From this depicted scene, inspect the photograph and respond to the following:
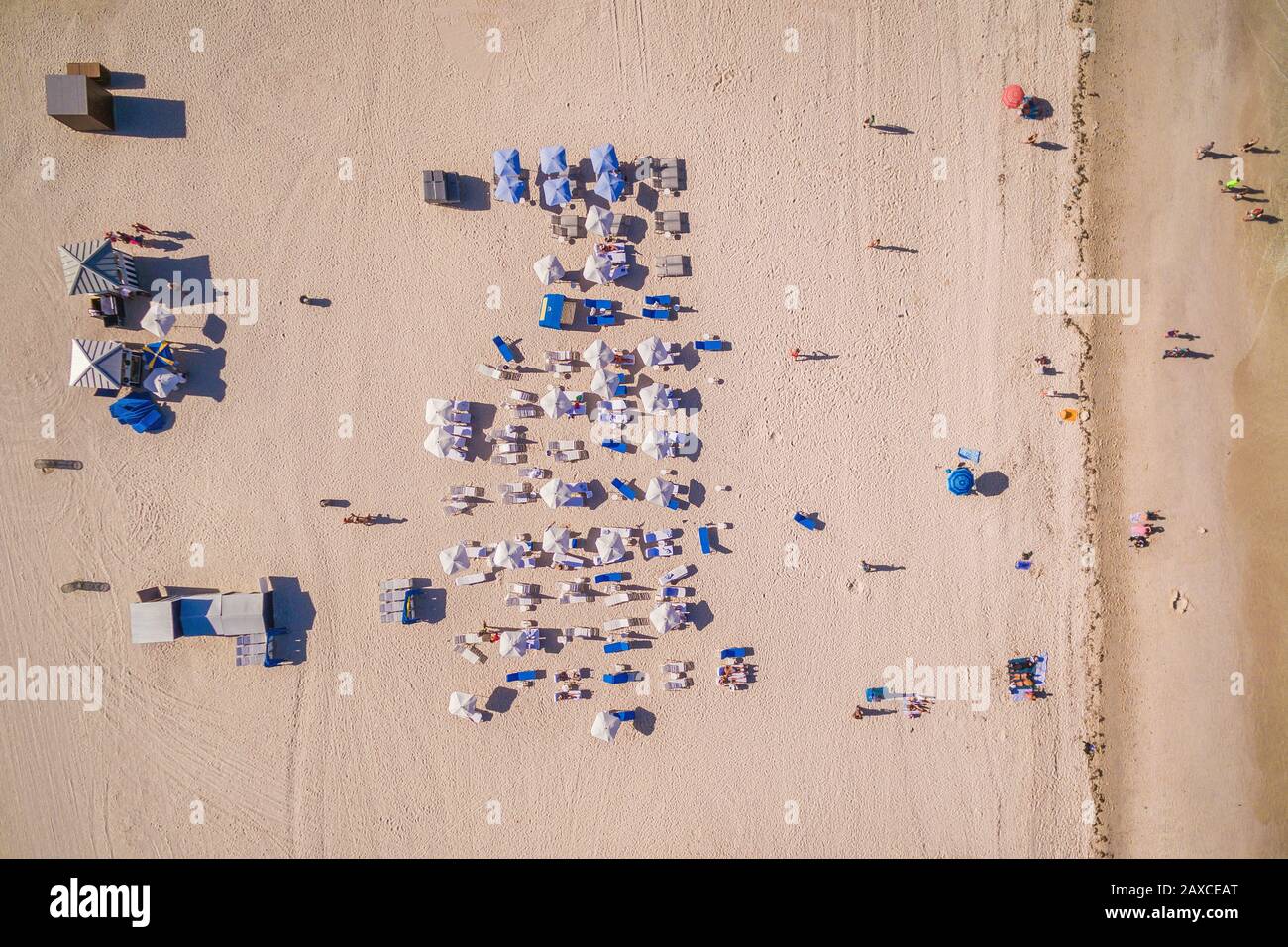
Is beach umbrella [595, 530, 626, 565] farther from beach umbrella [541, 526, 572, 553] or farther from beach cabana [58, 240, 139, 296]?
beach cabana [58, 240, 139, 296]

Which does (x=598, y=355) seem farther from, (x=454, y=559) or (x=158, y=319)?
(x=158, y=319)

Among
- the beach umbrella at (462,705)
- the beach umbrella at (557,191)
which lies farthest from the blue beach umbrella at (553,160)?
the beach umbrella at (462,705)

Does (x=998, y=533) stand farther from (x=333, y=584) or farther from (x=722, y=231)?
(x=333, y=584)

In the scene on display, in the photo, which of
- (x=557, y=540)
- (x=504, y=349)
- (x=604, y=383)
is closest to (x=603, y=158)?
(x=504, y=349)

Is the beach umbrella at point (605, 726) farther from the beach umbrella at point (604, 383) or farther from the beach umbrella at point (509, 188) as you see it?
the beach umbrella at point (509, 188)

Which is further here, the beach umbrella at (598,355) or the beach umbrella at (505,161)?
the beach umbrella at (598,355)
